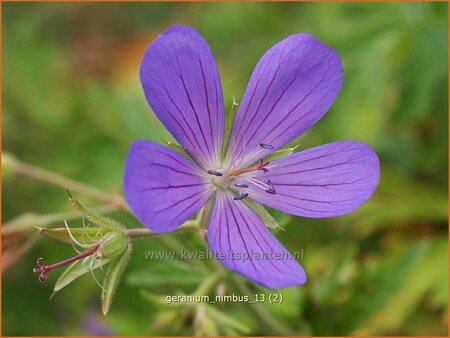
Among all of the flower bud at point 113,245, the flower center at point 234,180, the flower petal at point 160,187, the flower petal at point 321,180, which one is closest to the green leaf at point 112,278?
the flower bud at point 113,245

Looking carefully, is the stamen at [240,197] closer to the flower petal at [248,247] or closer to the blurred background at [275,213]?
the flower petal at [248,247]

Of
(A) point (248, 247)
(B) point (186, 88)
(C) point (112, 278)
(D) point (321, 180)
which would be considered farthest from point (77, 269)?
(D) point (321, 180)

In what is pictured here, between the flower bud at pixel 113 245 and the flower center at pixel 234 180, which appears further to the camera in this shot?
the flower center at pixel 234 180

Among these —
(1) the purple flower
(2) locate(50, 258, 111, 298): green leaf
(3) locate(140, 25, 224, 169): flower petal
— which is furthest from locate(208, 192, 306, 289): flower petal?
(2) locate(50, 258, 111, 298): green leaf

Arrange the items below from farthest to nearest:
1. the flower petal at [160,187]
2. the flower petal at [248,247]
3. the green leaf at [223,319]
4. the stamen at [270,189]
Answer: the green leaf at [223,319], the stamen at [270,189], the flower petal at [248,247], the flower petal at [160,187]

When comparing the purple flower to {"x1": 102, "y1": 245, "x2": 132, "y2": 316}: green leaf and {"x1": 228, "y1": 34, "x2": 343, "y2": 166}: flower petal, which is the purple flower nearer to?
{"x1": 228, "y1": 34, "x2": 343, "y2": 166}: flower petal

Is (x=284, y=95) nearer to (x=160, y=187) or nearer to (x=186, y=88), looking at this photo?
(x=186, y=88)
